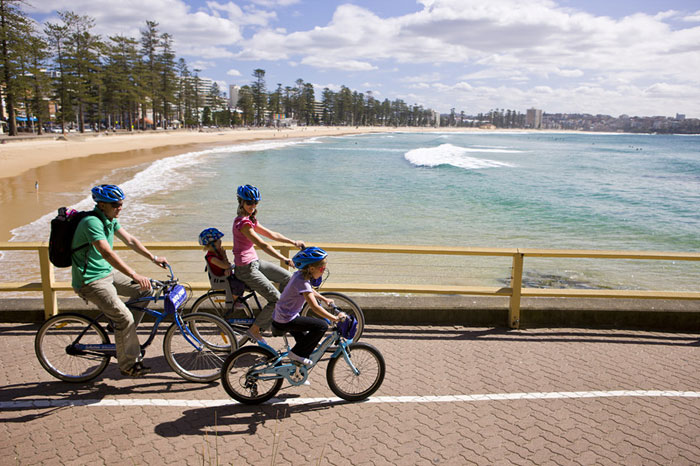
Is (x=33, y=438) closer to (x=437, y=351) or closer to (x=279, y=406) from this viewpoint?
(x=279, y=406)

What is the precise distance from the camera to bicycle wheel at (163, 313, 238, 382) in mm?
4750

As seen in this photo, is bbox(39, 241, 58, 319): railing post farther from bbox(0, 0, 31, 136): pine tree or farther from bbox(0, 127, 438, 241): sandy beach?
bbox(0, 0, 31, 136): pine tree

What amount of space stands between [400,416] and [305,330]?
3.56 feet

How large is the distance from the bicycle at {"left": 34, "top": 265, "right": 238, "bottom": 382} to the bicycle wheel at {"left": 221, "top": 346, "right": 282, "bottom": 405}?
0.49 metres

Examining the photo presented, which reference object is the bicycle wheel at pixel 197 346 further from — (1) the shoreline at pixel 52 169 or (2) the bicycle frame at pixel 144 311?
(1) the shoreline at pixel 52 169

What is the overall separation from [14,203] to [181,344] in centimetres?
2124

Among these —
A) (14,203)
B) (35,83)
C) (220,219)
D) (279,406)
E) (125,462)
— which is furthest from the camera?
(35,83)

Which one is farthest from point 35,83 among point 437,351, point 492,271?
point 437,351

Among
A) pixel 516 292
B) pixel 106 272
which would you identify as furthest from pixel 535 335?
pixel 106 272

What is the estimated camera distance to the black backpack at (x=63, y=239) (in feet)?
13.8

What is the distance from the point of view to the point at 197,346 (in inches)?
187

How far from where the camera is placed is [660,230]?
899 inches


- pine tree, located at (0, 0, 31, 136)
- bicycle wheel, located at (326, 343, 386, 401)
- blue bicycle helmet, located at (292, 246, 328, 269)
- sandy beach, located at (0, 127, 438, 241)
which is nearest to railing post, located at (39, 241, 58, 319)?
blue bicycle helmet, located at (292, 246, 328, 269)

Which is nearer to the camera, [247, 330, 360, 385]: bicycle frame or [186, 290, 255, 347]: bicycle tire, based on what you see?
[247, 330, 360, 385]: bicycle frame
